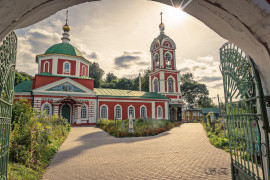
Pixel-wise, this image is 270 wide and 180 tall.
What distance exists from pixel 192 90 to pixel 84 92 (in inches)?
1434

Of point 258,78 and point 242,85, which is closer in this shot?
point 258,78

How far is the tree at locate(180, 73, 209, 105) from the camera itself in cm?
4844

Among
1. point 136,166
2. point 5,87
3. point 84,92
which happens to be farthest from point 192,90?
point 5,87

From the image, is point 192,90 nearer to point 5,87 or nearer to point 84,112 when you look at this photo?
point 84,112

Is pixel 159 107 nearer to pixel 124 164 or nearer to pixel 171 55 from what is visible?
pixel 171 55

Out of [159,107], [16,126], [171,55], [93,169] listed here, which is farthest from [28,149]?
[171,55]

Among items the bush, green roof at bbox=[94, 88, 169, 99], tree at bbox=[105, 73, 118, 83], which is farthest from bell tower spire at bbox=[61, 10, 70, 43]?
tree at bbox=[105, 73, 118, 83]

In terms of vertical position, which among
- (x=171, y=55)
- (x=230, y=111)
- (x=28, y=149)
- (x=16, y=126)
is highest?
(x=171, y=55)

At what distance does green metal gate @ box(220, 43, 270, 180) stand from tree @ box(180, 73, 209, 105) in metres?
47.2

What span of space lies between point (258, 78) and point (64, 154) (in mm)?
7400

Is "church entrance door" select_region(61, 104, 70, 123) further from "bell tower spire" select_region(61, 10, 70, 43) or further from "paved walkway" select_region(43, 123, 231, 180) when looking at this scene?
"paved walkway" select_region(43, 123, 231, 180)

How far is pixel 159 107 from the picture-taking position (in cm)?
2588

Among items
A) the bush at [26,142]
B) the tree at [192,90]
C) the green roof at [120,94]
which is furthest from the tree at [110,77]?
the bush at [26,142]

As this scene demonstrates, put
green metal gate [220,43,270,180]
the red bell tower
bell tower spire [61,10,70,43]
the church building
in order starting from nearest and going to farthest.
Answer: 1. green metal gate [220,43,270,180]
2. the church building
3. bell tower spire [61,10,70,43]
4. the red bell tower
